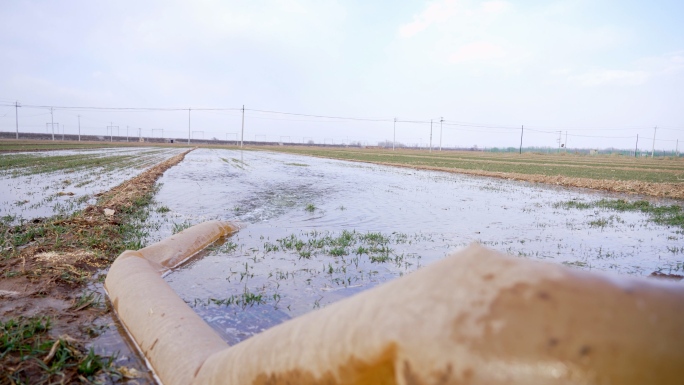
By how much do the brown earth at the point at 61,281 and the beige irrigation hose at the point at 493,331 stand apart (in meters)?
2.05

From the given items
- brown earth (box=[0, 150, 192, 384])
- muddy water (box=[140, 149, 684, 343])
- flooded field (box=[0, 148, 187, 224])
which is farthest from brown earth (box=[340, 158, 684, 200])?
flooded field (box=[0, 148, 187, 224])

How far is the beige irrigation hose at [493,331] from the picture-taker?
1141 mm

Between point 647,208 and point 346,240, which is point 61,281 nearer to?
point 346,240

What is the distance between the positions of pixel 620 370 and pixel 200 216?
376 inches

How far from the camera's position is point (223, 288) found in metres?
5.03

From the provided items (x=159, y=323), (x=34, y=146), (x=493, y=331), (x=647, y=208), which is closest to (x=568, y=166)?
(x=647, y=208)

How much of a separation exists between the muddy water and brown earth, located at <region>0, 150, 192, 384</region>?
35.6 inches

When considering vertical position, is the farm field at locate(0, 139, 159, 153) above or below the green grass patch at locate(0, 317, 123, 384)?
above

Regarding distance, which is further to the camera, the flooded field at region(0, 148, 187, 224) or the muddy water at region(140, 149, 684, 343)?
the flooded field at region(0, 148, 187, 224)

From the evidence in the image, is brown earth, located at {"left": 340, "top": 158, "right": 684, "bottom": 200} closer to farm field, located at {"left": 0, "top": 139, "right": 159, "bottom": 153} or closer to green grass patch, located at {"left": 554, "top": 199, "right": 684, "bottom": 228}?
green grass patch, located at {"left": 554, "top": 199, "right": 684, "bottom": 228}

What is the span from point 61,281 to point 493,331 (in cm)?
499

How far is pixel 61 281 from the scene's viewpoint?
4.76m

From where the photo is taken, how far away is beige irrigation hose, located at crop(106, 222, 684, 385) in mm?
1141

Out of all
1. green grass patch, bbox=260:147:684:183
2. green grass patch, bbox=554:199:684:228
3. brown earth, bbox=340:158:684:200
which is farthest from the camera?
green grass patch, bbox=260:147:684:183
